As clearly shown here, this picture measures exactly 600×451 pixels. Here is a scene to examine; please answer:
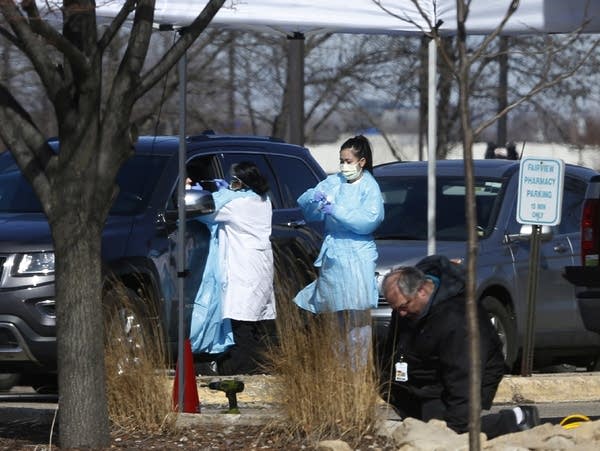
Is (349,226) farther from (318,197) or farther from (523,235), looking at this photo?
(523,235)

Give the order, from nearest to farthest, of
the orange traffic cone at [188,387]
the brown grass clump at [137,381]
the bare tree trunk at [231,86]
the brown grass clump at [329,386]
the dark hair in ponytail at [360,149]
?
the brown grass clump at [329,386] → the brown grass clump at [137,381] → the orange traffic cone at [188,387] → the dark hair in ponytail at [360,149] → the bare tree trunk at [231,86]

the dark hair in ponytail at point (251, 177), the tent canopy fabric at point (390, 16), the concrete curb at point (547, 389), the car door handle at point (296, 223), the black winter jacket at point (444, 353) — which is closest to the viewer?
the black winter jacket at point (444, 353)

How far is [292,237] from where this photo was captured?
34.7 ft

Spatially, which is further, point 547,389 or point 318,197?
point 547,389

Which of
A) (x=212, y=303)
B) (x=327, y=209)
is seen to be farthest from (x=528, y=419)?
(x=212, y=303)

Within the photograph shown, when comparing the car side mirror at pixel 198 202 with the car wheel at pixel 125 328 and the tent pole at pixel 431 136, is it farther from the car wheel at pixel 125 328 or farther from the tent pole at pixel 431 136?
the tent pole at pixel 431 136

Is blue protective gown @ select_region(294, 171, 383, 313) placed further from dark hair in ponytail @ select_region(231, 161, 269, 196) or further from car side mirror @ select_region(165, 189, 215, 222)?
dark hair in ponytail @ select_region(231, 161, 269, 196)

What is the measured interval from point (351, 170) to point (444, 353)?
269cm

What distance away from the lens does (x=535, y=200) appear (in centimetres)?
971

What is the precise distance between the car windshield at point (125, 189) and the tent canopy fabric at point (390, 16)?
5.35 feet

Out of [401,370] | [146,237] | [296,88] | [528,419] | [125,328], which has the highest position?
[296,88]

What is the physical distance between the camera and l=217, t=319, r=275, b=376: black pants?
965 cm

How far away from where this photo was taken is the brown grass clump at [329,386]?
269 inches

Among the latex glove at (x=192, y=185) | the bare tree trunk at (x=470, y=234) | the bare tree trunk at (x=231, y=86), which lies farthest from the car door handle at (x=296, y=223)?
the bare tree trunk at (x=231, y=86)
